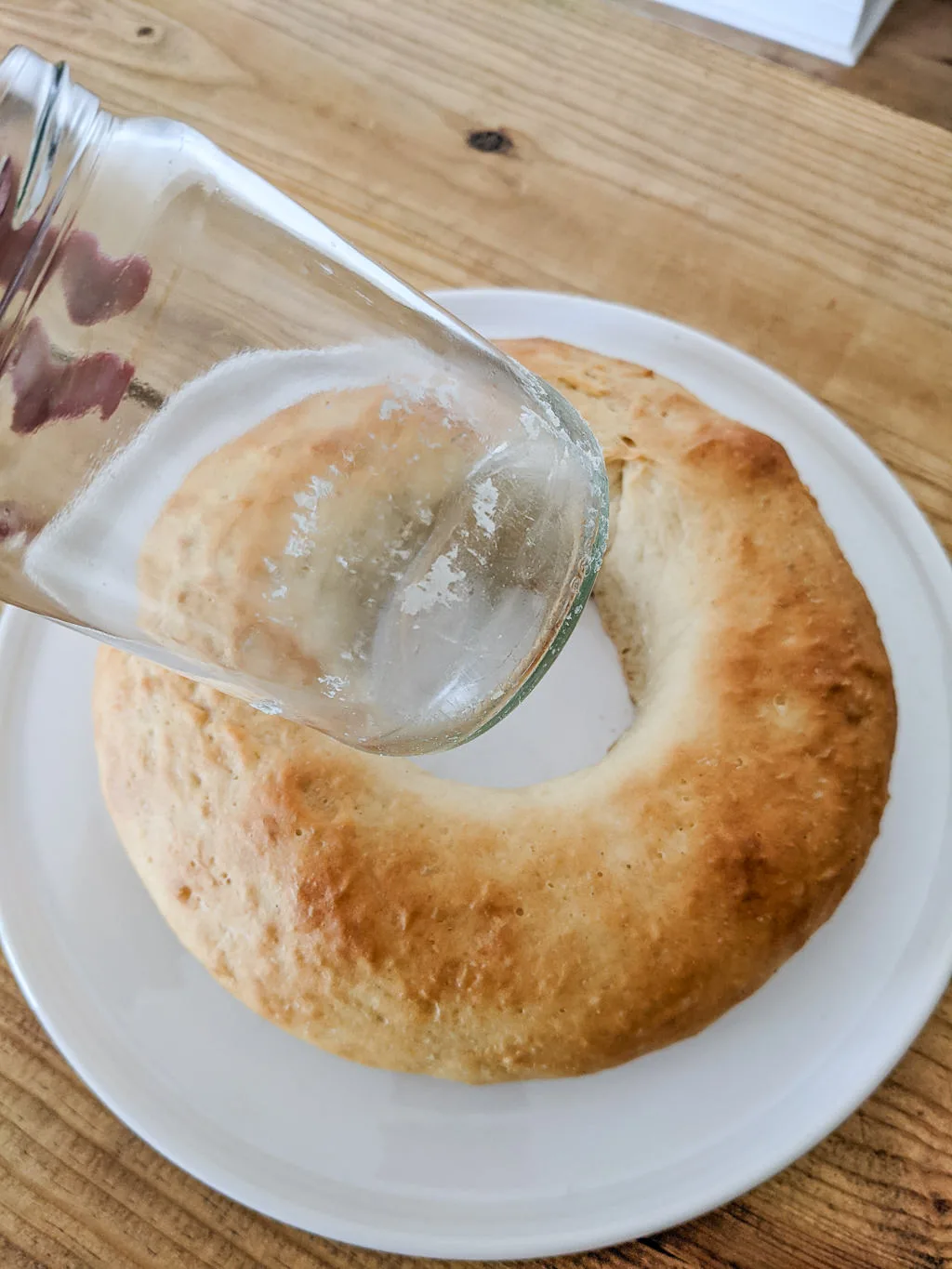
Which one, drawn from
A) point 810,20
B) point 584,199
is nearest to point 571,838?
point 584,199

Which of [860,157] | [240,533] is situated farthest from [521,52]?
[240,533]

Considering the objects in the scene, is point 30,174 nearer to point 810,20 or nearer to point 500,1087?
point 500,1087

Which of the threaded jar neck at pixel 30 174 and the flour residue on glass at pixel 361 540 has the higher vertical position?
the threaded jar neck at pixel 30 174

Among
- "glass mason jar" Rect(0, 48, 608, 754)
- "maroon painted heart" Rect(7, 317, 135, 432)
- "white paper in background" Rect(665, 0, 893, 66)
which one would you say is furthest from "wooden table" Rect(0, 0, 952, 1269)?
"maroon painted heart" Rect(7, 317, 135, 432)

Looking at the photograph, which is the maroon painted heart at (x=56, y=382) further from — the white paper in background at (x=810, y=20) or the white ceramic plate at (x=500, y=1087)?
the white paper in background at (x=810, y=20)

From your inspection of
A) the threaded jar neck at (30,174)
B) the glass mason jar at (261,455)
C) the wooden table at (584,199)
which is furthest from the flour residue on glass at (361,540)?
the wooden table at (584,199)
